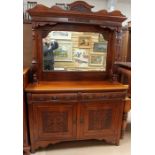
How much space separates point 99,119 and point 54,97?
62cm

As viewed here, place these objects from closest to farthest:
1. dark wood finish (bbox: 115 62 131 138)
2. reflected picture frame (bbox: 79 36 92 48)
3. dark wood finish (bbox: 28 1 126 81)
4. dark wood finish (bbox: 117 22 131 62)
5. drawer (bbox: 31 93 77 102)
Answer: drawer (bbox: 31 93 77 102) → dark wood finish (bbox: 28 1 126 81) → dark wood finish (bbox: 115 62 131 138) → reflected picture frame (bbox: 79 36 92 48) → dark wood finish (bbox: 117 22 131 62)

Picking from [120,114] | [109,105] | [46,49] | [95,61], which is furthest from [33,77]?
[120,114]

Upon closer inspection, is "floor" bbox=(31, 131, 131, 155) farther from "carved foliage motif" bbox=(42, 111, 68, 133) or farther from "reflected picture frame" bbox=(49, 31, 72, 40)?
"reflected picture frame" bbox=(49, 31, 72, 40)

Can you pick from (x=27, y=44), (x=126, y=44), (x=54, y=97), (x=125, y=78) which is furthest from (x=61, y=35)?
(x=126, y=44)

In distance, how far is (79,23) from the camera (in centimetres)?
217

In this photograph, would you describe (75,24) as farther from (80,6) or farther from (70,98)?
(70,98)

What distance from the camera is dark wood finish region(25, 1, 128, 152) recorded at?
1960 mm

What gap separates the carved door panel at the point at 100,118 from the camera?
2.05 metres

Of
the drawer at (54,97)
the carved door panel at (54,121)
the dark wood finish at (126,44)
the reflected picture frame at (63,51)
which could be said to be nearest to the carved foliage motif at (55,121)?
the carved door panel at (54,121)

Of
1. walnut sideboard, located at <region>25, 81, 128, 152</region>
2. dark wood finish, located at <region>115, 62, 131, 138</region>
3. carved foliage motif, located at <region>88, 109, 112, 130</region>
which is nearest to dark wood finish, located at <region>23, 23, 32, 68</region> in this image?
walnut sideboard, located at <region>25, 81, 128, 152</region>
